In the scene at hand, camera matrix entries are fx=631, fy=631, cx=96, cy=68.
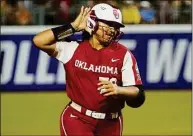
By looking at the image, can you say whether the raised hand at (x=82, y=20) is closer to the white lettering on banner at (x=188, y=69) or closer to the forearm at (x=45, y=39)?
the forearm at (x=45, y=39)

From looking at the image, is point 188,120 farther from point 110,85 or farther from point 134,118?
point 110,85

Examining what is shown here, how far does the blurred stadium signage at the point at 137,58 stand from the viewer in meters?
13.7

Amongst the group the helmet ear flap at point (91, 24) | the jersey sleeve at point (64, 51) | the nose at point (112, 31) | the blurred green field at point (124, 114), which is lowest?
the blurred green field at point (124, 114)

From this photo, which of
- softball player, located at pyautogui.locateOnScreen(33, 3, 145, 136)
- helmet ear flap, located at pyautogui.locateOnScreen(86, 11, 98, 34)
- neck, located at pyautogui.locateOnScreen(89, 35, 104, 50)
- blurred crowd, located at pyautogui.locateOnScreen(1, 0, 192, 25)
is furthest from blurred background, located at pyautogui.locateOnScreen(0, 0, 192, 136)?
helmet ear flap, located at pyautogui.locateOnScreen(86, 11, 98, 34)

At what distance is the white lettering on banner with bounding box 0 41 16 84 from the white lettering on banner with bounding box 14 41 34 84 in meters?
0.13

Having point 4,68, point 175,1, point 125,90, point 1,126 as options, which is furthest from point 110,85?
point 175,1

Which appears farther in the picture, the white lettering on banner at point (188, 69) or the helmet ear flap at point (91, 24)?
the white lettering on banner at point (188, 69)

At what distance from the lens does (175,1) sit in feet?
47.9

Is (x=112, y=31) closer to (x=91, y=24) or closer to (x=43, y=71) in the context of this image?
(x=91, y=24)

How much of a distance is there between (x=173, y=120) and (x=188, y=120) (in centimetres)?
27

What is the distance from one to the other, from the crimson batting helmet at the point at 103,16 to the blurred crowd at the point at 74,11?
26.9 feet

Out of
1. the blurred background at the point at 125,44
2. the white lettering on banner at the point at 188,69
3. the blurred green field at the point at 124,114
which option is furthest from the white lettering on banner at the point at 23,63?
the white lettering on banner at the point at 188,69

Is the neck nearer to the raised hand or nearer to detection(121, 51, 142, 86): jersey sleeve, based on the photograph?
the raised hand

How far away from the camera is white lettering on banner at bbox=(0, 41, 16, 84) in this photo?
13.6 meters
